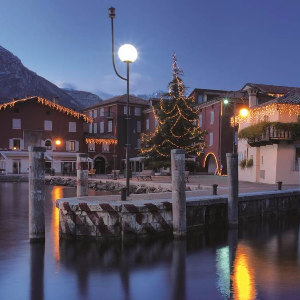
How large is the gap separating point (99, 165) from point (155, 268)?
5415 centimetres

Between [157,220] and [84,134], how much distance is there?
52.4 metres

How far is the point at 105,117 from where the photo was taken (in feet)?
228

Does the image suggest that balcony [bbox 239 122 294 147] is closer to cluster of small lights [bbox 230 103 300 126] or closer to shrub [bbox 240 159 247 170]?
cluster of small lights [bbox 230 103 300 126]

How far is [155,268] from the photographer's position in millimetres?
10805

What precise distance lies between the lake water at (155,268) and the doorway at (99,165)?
158 feet

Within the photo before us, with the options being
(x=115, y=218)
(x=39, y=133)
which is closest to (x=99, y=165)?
(x=39, y=133)

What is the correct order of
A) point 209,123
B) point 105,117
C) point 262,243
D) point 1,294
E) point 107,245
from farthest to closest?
point 105,117
point 209,123
point 262,243
point 107,245
point 1,294

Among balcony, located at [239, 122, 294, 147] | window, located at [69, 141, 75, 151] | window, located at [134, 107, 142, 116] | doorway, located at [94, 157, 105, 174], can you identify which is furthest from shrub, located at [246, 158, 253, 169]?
window, located at [134, 107, 142, 116]

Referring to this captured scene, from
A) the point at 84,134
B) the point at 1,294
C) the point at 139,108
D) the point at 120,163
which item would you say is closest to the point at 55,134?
the point at 84,134

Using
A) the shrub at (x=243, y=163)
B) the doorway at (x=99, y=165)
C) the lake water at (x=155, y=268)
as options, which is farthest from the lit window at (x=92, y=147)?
the lake water at (x=155, y=268)

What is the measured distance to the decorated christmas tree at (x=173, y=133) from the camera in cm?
3934

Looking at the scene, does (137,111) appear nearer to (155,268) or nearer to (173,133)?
(173,133)

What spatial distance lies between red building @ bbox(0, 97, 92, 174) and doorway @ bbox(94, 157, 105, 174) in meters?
→ 3.73

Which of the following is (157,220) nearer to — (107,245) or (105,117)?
(107,245)
